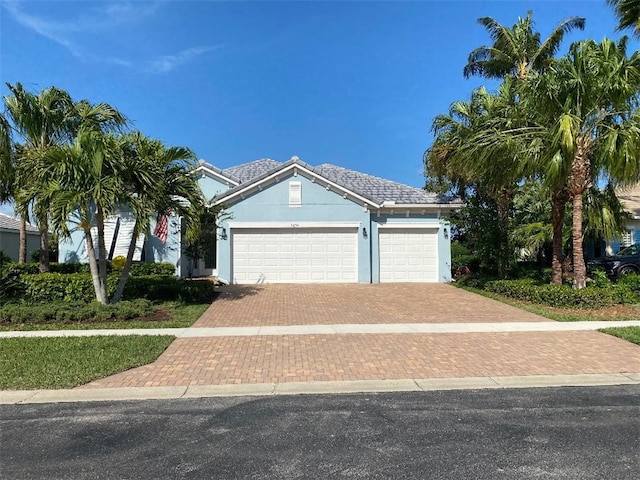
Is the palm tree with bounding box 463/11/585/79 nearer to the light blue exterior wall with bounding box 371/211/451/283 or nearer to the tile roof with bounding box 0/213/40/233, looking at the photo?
the light blue exterior wall with bounding box 371/211/451/283

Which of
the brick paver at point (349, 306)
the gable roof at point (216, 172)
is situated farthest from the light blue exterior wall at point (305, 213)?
the gable roof at point (216, 172)

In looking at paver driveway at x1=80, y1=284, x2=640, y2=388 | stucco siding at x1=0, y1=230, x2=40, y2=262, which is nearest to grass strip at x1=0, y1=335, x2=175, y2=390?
paver driveway at x1=80, y1=284, x2=640, y2=388

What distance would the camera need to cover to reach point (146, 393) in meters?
5.66

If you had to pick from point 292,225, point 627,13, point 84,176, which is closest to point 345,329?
point 84,176

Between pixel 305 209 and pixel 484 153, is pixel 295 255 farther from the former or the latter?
pixel 484 153

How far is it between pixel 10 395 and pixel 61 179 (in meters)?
6.31

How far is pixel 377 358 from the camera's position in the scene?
729 cm

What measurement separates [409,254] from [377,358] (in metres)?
12.6

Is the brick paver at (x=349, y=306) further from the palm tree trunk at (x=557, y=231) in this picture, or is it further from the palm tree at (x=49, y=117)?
the palm tree at (x=49, y=117)

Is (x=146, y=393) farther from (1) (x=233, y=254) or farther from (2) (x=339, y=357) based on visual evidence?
(1) (x=233, y=254)

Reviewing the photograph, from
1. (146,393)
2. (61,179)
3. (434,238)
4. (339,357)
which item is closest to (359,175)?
(434,238)

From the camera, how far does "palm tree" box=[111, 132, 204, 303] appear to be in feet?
36.2

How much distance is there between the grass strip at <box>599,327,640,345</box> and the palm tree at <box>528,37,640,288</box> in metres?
3.58

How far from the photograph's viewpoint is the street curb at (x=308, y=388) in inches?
219
